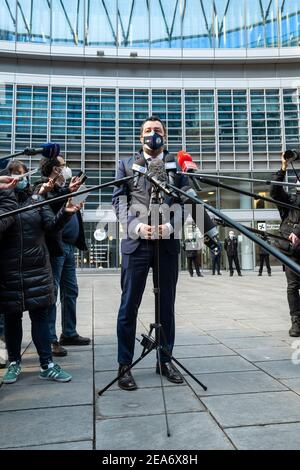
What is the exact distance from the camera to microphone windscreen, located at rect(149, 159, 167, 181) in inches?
117

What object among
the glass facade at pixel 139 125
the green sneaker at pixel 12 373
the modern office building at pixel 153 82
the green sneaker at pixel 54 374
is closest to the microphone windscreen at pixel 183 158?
the green sneaker at pixel 54 374

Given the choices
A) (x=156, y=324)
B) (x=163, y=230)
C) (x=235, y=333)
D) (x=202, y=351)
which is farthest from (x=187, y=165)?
(x=235, y=333)

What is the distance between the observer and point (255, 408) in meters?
2.73

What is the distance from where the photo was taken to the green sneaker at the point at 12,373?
3470 millimetres

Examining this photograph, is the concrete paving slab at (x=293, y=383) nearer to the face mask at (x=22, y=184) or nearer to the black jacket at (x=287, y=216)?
the black jacket at (x=287, y=216)

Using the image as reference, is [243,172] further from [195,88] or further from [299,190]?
[299,190]

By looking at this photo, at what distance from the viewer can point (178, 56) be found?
29266 millimetres

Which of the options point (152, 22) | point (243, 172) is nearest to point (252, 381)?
point (243, 172)

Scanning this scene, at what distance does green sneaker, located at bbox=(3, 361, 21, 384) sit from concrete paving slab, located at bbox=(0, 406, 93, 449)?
727 millimetres

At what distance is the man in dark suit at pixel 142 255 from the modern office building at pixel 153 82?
25.0 m

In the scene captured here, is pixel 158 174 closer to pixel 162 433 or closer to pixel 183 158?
pixel 183 158

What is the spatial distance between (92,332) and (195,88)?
27290mm

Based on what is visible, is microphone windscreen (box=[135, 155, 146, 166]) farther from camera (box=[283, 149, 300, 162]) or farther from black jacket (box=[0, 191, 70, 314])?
camera (box=[283, 149, 300, 162])

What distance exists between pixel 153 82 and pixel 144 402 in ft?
96.5
